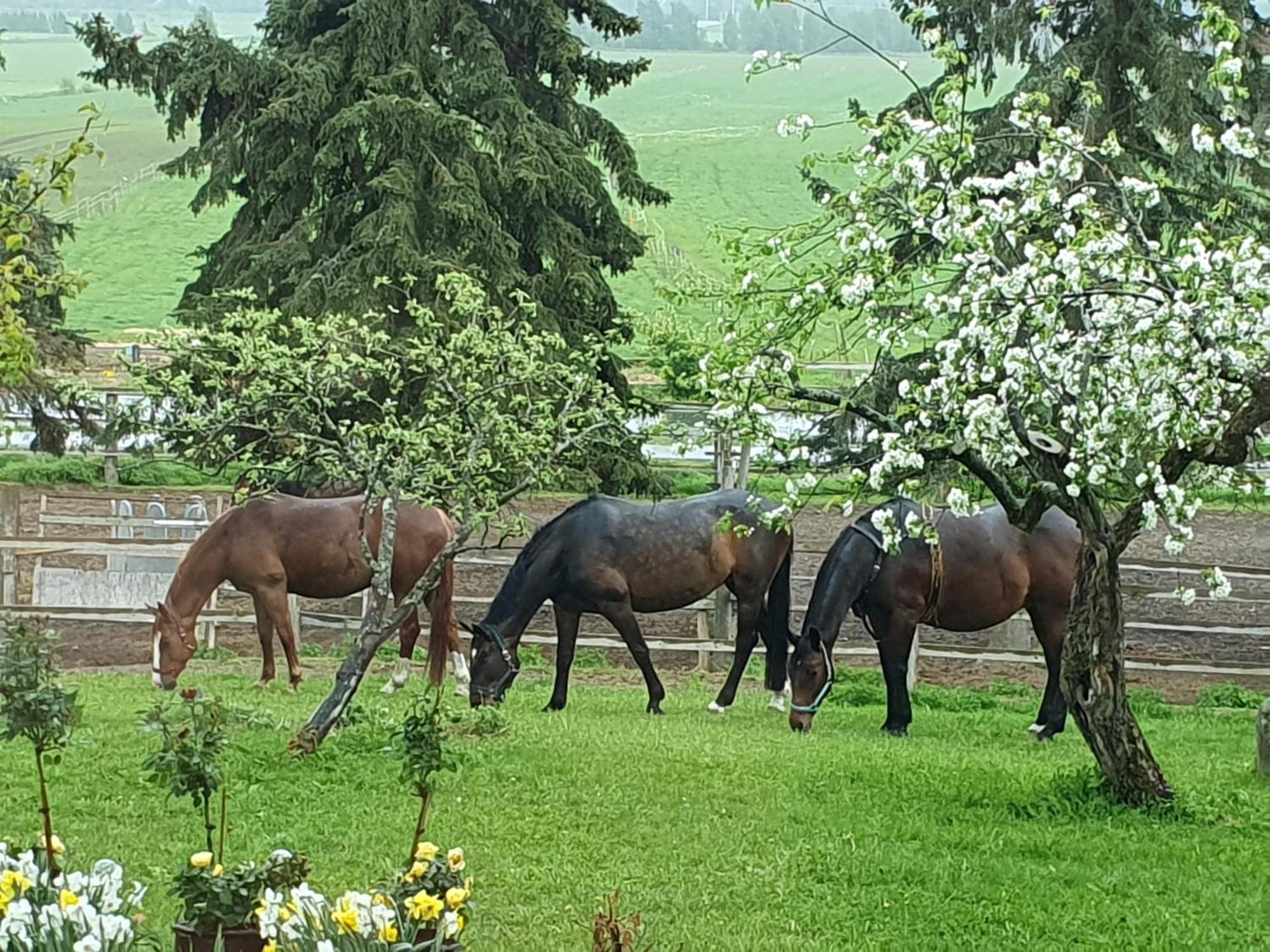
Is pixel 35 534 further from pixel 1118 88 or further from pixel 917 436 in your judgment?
pixel 917 436

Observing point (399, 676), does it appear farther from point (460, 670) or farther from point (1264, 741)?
point (1264, 741)

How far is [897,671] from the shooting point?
513 inches

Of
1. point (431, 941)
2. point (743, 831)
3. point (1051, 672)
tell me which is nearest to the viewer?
point (431, 941)

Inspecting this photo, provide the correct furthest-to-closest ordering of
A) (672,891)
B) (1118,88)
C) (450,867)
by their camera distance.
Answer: (1118,88) < (672,891) < (450,867)

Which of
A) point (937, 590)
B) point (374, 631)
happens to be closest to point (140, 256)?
point (937, 590)

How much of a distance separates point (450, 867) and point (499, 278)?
46.7 ft

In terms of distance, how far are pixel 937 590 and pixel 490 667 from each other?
3.82 m

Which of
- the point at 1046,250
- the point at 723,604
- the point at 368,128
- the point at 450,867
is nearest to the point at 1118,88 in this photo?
the point at 723,604

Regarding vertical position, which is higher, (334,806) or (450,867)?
(450,867)

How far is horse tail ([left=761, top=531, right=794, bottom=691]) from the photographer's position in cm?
1522

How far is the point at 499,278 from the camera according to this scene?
62.2 feet

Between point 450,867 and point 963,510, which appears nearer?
point 450,867

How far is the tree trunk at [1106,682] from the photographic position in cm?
905

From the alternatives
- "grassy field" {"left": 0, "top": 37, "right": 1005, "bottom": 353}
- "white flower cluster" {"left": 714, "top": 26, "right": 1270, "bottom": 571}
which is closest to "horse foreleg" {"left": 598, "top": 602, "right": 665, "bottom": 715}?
"white flower cluster" {"left": 714, "top": 26, "right": 1270, "bottom": 571}
